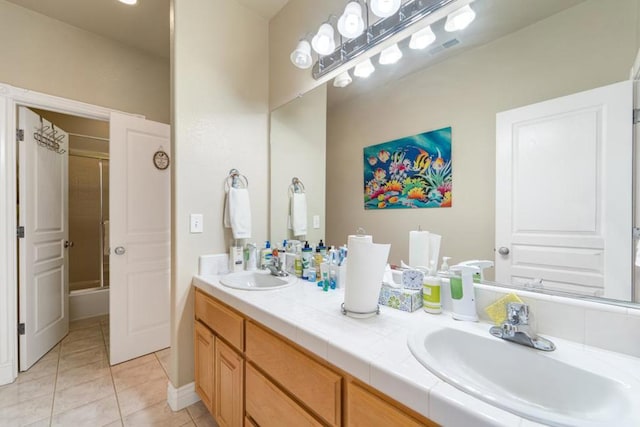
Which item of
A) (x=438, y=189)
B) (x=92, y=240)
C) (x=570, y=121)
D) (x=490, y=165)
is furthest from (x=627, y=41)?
(x=92, y=240)

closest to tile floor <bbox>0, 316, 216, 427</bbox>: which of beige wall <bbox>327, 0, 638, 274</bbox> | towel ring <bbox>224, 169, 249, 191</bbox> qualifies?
towel ring <bbox>224, 169, 249, 191</bbox>


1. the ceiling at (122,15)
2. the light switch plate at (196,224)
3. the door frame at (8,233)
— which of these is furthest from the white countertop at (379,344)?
the ceiling at (122,15)

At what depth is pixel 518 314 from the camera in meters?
0.82

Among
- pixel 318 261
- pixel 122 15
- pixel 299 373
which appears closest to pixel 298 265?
pixel 318 261

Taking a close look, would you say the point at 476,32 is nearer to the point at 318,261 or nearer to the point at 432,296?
the point at 432,296

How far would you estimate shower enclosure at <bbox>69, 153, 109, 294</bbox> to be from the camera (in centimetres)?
357

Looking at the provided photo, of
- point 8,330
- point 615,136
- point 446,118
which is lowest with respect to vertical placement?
point 8,330

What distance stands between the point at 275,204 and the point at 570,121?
5.34 feet

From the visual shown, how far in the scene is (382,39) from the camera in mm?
1327

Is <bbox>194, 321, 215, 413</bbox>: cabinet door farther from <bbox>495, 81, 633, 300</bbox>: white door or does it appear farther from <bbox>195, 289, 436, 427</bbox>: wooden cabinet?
<bbox>495, 81, 633, 300</bbox>: white door

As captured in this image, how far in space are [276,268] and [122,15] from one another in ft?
7.68

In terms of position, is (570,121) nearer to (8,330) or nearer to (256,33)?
(256,33)

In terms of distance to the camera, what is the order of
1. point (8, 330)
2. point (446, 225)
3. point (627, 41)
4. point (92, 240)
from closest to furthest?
point (627, 41)
point (446, 225)
point (8, 330)
point (92, 240)

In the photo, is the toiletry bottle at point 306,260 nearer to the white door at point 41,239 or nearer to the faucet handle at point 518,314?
the faucet handle at point 518,314
